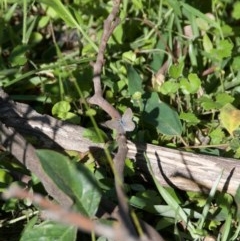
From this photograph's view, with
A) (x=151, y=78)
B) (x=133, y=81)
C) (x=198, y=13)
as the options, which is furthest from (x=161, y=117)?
(x=198, y=13)

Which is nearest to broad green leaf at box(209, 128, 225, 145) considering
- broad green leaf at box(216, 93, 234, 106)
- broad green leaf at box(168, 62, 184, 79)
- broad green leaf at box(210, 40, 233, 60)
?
broad green leaf at box(216, 93, 234, 106)

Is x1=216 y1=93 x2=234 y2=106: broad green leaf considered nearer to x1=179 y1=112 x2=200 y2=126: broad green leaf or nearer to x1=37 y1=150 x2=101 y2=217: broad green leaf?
x1=179 y1=112 x2=200 y2=126: broad green leaf

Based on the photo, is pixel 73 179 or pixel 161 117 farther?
pixel 161 117

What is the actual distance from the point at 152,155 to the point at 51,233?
1.48 ft

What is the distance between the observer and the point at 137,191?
175cm

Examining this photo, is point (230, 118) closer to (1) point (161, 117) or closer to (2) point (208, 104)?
(2) point (208, 104)

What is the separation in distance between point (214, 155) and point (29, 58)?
2.93 feet

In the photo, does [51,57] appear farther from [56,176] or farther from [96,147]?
[56,176]

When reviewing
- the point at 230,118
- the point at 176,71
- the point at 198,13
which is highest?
the point at 198,13

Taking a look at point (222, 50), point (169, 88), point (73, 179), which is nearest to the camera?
point (73, 179)

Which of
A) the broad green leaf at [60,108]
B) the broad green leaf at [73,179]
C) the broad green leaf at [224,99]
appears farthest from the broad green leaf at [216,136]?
the broad green leaf at [73,179]

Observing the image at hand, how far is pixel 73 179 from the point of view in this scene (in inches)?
54.1

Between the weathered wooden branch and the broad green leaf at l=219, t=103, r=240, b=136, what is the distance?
0.70 feet

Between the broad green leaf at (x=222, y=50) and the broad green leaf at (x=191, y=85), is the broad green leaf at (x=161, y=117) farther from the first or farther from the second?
the broad green leaf at (x=222, y=50)
